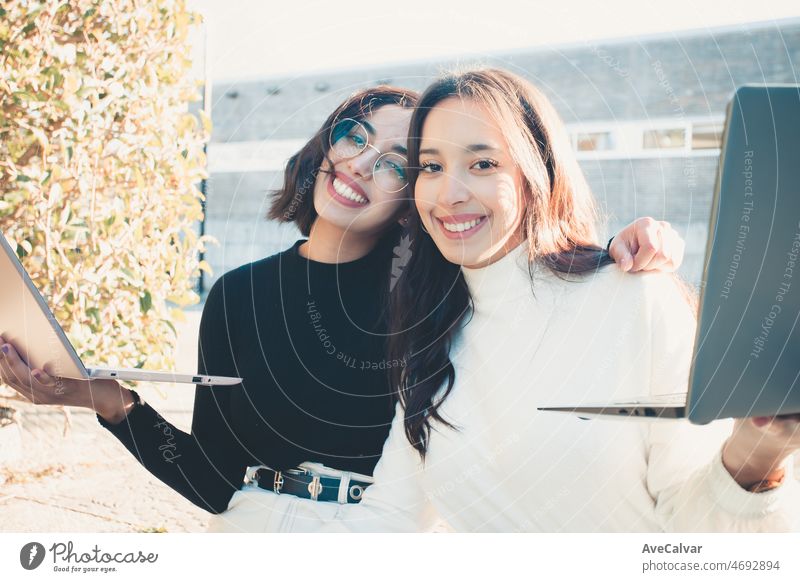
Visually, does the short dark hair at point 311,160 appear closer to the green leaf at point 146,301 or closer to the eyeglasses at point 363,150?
the eyeglasses at point 363,150

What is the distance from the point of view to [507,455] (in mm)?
1180

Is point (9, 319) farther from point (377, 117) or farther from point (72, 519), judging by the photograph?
point (72, 519)

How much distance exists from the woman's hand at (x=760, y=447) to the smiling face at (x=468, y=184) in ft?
1.37

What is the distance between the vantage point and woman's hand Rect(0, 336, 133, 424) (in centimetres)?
117

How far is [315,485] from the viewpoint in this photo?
4.16ft

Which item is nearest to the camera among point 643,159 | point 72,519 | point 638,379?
point 638,379

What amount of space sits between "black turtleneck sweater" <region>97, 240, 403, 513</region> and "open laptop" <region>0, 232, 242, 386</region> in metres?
0.14

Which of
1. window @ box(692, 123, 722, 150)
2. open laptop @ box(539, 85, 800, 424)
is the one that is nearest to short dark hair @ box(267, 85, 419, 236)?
open laptop @ box(539, 85, 800, 424)

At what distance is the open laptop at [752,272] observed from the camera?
2.68ft

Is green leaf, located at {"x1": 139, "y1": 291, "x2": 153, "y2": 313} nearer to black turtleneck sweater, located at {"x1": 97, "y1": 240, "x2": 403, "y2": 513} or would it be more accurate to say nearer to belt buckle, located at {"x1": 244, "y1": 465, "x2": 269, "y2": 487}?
black turtleneck sweater, located at {"x1": 97, "y1": 240, "x2": 403, "y2": 513}

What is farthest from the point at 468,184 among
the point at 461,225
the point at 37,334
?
the point at 37,334

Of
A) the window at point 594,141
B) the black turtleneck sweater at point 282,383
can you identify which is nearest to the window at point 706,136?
the window at point 594,141
